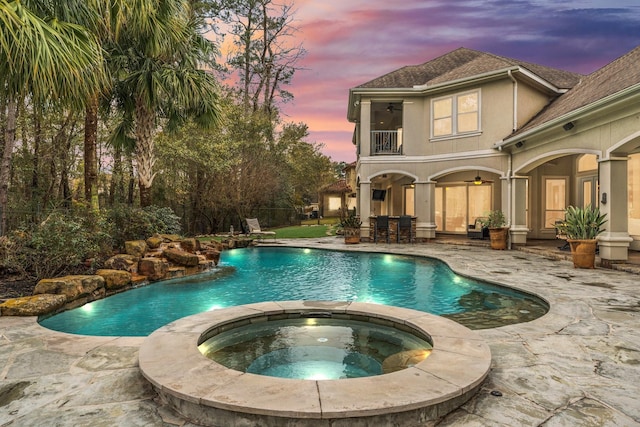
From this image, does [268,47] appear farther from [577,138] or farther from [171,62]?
[577,138]

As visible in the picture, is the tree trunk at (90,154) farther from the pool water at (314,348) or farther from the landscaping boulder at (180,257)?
the pool water at (314,348)

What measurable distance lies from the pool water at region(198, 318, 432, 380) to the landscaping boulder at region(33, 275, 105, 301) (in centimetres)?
349

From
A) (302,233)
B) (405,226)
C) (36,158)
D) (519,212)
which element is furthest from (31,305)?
(302,233)

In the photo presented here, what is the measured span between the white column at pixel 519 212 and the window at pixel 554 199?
2361 millimetres

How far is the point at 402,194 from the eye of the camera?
18.7 meters

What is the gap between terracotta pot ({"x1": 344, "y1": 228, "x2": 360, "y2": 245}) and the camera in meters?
14.2

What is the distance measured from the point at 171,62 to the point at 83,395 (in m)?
10.3

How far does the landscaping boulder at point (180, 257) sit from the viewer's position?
9180mm

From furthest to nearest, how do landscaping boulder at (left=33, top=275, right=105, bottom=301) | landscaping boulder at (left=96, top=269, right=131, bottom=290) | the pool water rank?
landscaping boulder at (left=96, top=269, right=131, bottom=290) → landscaping boulder at (left=33, top=275, right=105, bottom=301) → the pool water

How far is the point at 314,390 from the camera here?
8.49 feet

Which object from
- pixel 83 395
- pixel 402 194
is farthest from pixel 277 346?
pixel 402 194

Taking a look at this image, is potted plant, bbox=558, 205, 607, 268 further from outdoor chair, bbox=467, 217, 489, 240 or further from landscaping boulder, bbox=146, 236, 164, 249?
landscaping boulder, bbox=146, 236, 164, 249

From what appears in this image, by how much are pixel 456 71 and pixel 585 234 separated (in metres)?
8.66

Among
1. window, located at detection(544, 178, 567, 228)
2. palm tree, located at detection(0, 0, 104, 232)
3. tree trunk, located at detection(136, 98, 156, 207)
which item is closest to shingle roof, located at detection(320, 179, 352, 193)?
window, located at detection(544, 178, 567, 228)
